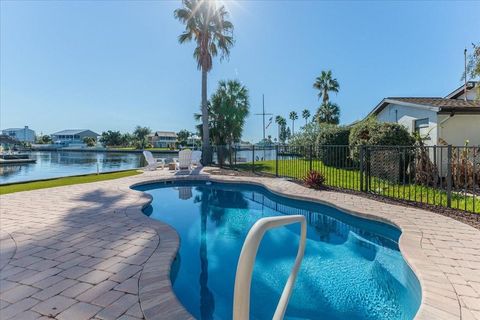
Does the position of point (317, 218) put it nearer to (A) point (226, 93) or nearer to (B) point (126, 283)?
(B) point (126, 283)

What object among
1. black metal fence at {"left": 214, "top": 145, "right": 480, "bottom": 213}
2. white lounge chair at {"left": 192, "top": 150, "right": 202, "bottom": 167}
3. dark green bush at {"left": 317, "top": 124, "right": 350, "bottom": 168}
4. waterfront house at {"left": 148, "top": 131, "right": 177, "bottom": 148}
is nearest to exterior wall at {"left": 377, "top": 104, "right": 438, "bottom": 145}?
black metal fence at {"left": 214, "top": 145, "right": 480, "bottom": 213}

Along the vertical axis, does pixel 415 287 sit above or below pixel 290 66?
below

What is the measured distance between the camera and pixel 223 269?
165 inches

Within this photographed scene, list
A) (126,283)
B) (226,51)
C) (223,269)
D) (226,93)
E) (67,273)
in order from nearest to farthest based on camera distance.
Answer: (126,283) → (67,273) → (223,269) → (226,51) → (226,93)

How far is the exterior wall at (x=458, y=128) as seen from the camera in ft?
34.6

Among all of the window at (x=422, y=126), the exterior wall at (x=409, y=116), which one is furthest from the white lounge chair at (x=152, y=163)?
the window at (x=422, y=126)

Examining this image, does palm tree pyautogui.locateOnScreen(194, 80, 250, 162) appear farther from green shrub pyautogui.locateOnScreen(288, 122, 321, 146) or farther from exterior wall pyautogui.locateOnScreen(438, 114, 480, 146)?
exterior wall pyautogui.locateOnScreen(438, 114, 480, 146)

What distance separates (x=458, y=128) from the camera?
416 inches

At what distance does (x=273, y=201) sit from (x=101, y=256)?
5.94 metres

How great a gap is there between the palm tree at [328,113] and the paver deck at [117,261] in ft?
84.1

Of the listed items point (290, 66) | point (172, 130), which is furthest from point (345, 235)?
point (172, 130)

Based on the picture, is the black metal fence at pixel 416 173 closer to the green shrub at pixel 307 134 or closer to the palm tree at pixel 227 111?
the green shrub at pixel 307 134

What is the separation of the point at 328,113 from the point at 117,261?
101ft

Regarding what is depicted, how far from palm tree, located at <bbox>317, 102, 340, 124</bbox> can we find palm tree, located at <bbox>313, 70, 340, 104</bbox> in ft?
2.51
